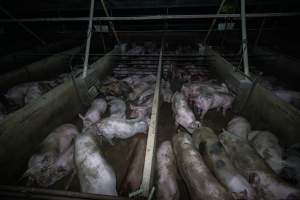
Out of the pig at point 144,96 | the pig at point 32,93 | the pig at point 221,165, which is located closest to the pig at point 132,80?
the pig at point 144,96

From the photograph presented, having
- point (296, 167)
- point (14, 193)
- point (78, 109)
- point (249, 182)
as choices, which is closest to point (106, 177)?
point (14, 193)

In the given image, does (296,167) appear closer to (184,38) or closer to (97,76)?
(97,76)

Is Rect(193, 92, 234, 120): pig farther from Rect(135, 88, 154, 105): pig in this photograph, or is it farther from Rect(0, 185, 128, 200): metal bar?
Rect(0, 185, 128, 200): metal bar

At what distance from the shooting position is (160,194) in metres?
1.70

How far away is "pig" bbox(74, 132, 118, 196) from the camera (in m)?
1.65

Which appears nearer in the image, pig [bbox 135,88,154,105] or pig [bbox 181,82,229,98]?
pig [bbox 181,82,229,98]

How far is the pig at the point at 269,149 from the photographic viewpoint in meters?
1.85

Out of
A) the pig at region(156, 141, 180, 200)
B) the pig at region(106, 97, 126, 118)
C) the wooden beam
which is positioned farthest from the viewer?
the wooden beam

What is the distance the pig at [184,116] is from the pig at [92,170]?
1445 millimetres

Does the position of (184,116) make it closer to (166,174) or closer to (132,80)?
(166,174)

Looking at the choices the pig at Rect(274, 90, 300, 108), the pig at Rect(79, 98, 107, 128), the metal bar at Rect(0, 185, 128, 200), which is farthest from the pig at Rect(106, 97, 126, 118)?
the pig at Rect(274, 90, 300, 108)

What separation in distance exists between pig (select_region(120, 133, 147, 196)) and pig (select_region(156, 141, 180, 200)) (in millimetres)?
256

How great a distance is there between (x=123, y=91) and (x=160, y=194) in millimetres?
2547

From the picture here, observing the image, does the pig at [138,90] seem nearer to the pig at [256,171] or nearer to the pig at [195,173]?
the pig at [195,173]
